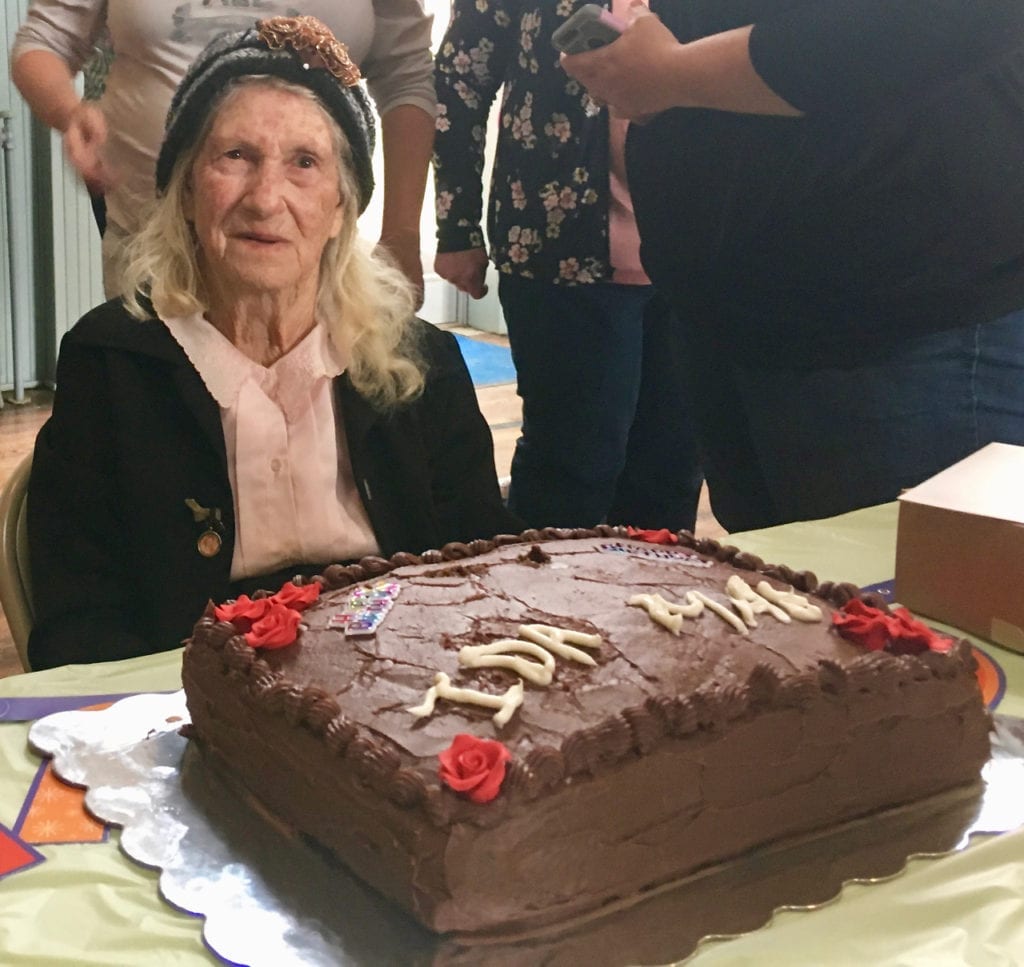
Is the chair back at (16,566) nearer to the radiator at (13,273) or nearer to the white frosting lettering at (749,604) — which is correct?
the white frosting lettering at (749,604)

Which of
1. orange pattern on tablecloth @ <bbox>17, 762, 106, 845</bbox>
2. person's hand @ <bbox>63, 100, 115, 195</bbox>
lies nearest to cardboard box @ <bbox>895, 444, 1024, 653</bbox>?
orange pattern on tablecloth @ <bbox>17, 762, 106, 845</bbox>

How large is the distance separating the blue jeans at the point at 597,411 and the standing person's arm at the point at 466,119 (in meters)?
0.11

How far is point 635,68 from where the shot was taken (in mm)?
1331

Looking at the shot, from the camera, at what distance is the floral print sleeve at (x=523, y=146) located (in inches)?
77.4

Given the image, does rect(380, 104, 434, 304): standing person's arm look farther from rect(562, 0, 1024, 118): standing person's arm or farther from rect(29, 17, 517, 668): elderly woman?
rect(562, 0, 1024, 118): standing person's arm

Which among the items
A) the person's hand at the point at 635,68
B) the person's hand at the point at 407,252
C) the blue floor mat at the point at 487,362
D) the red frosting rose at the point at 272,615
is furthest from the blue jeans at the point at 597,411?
the blue floor mat at the point at 487,362

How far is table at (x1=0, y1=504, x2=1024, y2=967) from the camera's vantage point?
0.74 meters

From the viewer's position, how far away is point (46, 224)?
180 inches

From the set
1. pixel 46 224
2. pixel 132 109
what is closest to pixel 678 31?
pixel 132 109

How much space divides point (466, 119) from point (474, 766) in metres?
1.56

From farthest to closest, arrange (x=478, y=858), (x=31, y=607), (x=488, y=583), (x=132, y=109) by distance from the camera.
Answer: (x=132, y=109), (x=31, y=607), (x=488, y=583), (x=478, y=858)

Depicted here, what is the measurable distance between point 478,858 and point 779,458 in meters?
0.88

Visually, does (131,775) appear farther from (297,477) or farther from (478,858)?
(297,477)

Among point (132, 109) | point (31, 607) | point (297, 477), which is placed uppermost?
point (132, 109)
